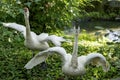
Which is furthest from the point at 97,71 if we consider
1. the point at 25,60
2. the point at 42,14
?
the point at 42,14

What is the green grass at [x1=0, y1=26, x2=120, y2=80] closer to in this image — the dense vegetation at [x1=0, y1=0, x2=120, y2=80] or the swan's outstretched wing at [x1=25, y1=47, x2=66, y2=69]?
the dense vegetation at [x1=0, y1=0, x2=120, y2=80]

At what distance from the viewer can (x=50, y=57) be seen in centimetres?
639

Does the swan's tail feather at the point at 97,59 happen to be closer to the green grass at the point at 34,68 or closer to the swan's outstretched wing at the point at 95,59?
the swan's outstretched wing at the point at 95,59

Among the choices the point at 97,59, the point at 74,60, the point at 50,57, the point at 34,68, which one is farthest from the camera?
the point at 50,57

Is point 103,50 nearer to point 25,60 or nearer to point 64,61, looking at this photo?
point 25,60

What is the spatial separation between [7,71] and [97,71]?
4.85ft

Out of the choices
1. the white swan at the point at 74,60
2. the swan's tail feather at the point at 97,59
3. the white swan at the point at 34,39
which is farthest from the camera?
the white swan at the point at 34,39

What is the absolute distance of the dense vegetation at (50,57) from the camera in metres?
5.25

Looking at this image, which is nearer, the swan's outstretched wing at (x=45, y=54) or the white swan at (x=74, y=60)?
the white swan at (x=74, y=60)

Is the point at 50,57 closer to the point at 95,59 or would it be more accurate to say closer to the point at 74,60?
the point at 95,59

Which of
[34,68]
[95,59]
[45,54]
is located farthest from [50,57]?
[95,59]

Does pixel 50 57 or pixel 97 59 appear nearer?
pixel 97 59

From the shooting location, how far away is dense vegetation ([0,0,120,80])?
17.2ft

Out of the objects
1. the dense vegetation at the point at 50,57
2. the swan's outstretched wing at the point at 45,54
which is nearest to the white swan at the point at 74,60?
the swan's outstretched wing at the point at 45,54
